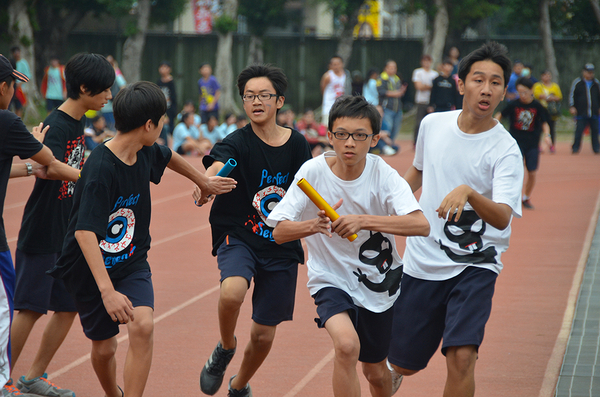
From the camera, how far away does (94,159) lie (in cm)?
340

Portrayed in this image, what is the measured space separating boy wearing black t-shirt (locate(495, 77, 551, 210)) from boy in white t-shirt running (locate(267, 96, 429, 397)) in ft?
22.9

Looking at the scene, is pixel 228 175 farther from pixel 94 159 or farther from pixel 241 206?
pixel 94 159

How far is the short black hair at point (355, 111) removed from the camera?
11.4ft

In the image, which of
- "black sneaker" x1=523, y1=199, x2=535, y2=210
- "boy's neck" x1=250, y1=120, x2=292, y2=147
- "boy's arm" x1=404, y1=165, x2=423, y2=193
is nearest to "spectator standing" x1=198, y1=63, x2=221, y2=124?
"black sneaker" x1=523, y1=199, x2=535, y2=210

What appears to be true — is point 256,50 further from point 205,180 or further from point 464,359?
point 464,359

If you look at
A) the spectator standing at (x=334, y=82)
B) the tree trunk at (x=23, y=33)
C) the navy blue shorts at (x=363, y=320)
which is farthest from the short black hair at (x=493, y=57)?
the tree trunk at (x=23, y=33)

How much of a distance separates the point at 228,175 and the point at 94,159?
1.03 meters

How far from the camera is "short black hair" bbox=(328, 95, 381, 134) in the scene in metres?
3.48

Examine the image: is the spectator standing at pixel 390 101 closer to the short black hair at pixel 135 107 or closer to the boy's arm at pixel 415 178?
the boy's arm at pixel 415 178

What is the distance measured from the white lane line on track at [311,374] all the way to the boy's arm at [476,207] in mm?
1655

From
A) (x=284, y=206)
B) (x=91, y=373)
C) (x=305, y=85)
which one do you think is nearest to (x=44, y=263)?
(x=91, y=373)

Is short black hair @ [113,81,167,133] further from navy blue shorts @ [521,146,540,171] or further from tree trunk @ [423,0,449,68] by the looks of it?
tree trunk @ [423,0,449,68]

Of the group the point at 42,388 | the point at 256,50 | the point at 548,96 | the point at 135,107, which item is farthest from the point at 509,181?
the point at 256,50

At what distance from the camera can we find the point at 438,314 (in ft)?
12.2
